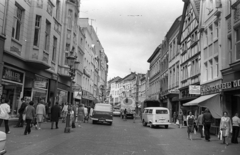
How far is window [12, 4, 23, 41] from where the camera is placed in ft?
58.9

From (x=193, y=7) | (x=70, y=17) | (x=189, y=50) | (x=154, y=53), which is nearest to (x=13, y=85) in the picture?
(x=70, y=17)

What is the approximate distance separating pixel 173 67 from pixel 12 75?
1007 inches

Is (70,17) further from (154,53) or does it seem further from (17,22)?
(154,53)

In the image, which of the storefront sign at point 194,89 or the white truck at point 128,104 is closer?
the storefront sign at point 194,89

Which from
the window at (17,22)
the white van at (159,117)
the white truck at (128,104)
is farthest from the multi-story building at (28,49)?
the white truck at (128,104)

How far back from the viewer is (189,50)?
30219 millimetres

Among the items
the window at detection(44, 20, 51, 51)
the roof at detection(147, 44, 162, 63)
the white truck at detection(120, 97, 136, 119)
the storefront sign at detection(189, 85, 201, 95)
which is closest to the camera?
the window at detection(44, 20, 51, 51)

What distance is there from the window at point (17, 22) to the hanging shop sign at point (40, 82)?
4272 mm

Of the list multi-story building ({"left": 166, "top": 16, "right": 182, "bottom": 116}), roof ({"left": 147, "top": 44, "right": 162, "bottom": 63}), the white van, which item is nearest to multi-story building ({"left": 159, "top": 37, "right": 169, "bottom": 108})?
roof ({"left": 147, "top": 44, "right": 162, "bottom": 63})

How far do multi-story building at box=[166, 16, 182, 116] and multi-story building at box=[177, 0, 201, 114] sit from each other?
6.68ft

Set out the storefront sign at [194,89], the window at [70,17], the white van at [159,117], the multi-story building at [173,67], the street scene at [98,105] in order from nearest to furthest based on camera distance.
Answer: the street scene at [98,105] < the storefront sign at [194,89] < the white van at [159,117] < the window at [70,17] < the multi-story building at [173,67]

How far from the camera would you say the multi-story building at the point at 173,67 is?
35.3 m

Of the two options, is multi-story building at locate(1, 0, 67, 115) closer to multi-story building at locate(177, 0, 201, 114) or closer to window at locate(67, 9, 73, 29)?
window at locate(67, 9, 73, 29)

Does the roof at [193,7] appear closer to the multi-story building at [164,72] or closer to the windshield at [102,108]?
the multi-story building at [164,72]
